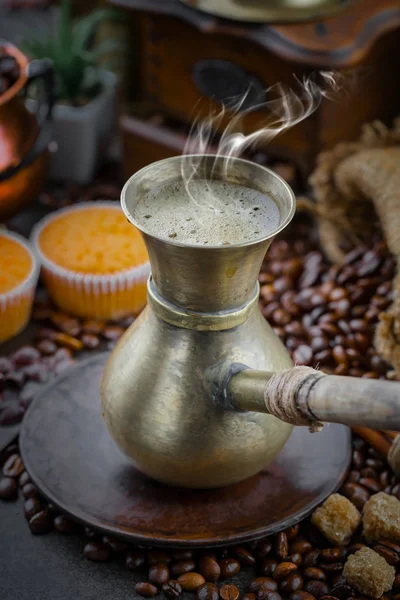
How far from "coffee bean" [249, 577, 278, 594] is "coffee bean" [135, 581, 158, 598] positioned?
15 cm

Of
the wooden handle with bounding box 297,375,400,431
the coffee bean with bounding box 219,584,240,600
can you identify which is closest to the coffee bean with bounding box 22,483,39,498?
the coffee bean with bounding box 219,584,240,600

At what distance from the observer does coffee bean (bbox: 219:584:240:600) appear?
45.1 inches

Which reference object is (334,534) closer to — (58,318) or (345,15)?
(58,318)

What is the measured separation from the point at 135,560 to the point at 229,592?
152 millimetres

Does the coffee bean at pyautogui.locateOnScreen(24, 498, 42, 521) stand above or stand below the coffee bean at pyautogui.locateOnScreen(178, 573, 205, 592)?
below

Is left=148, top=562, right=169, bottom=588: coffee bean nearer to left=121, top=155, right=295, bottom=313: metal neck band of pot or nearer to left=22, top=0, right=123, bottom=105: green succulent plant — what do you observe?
left=121, top=155, right=295, bottom=313: metal neck band of pot

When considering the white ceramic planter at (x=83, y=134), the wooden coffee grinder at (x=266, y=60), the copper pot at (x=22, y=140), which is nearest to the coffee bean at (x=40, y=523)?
the copper pot at (x=22, y=140)

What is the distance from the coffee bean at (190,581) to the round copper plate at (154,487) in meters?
0.07

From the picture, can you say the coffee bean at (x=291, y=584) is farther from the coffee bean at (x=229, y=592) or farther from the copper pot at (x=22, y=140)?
the copper pot at (x=22, y=140)

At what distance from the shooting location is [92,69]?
8.14ft

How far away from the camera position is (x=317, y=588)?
3.81ft

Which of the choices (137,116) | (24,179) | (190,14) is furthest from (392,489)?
(137,116)

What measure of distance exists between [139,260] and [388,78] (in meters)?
0.86

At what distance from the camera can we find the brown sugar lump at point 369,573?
113cm
